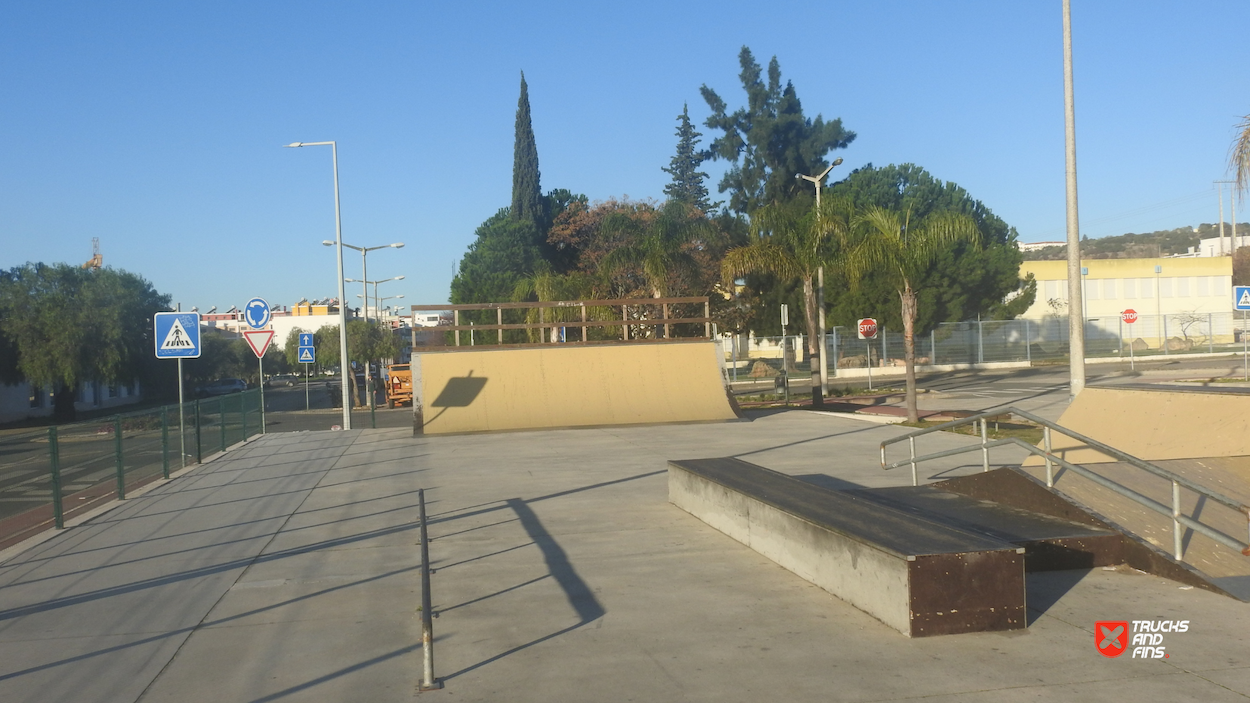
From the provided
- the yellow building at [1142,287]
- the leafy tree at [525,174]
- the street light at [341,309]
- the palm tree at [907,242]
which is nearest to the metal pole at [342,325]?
the street light at [341,309]

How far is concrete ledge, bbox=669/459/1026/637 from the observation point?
591 cm

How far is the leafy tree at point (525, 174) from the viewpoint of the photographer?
66.1 m

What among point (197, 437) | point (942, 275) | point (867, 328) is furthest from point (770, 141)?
point (197, 437)

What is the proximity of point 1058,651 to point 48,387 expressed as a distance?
168 feet

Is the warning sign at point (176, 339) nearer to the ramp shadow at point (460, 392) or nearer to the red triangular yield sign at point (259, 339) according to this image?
the red triangular yield sign at point (259, 339)

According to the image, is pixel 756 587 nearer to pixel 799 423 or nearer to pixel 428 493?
pixel 428 493

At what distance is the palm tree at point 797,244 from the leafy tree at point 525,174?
41180mm

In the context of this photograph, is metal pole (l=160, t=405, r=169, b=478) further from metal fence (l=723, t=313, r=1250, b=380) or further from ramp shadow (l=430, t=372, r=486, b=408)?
metal fence (l=723, t=313, r=1250, b=380)

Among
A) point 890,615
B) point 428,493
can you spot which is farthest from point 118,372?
point 890,615

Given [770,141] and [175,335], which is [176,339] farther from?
[770,141]

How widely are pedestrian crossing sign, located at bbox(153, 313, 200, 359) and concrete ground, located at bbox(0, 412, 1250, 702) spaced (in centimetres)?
419

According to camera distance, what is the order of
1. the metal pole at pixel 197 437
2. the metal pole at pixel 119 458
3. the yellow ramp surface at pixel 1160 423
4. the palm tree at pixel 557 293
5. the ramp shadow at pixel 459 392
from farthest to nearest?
the palm tree at pixel 557 293 < the ramp shadow at pixel 459 392 < the metal pole at pixel 197 437 < the metal pole at pixel 119 458 < the yellow ramp surface at pixel 1160 423

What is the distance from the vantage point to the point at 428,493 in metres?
12.8
